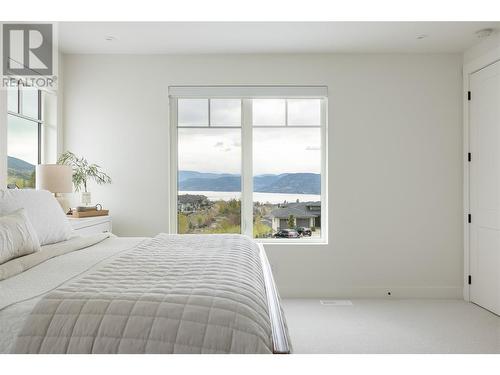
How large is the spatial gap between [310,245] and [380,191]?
95 centimetres

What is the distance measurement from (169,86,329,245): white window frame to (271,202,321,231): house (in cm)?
8

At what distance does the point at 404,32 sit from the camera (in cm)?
334

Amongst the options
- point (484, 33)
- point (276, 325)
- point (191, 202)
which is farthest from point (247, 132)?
point (276, 325)

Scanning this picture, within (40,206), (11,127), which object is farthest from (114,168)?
(40,206)

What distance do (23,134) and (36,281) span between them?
248 cm

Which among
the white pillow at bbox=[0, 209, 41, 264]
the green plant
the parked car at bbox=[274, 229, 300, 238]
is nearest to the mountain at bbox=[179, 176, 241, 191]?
the parked car at bbox=[274, 229, 300, 238]

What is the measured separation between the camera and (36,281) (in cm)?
144

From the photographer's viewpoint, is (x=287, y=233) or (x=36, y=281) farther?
(x=287, y=233)

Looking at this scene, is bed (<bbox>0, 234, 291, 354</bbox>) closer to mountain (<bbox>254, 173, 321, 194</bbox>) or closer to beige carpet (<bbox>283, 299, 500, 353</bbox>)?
beige carpet (<bbox>283, 299, 500, 353</bbox>)

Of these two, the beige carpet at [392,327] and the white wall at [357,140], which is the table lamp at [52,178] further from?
the beige carpet at [392,327]

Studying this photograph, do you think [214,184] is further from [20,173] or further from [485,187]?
[485,187]

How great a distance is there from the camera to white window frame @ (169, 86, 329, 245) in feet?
12.7

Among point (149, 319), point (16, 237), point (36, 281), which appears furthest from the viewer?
point (16, 237)
